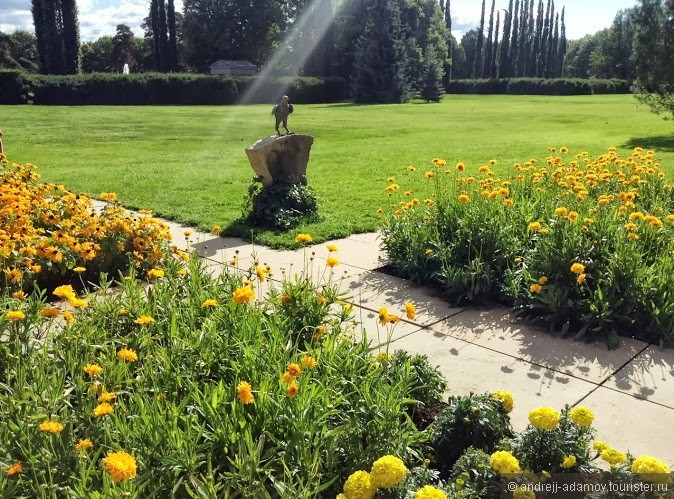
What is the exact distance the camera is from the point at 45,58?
129ft

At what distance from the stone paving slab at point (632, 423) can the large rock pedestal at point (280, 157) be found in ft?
16.2

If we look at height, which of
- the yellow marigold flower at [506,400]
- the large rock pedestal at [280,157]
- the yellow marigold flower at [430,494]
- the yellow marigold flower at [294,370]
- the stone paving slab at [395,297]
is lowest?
the stone paving slab at [395,297]

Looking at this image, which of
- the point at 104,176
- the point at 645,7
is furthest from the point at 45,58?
the point at 645,7

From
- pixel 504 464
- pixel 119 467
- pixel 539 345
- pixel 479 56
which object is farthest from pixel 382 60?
pixel 119 467

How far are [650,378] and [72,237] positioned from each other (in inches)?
161

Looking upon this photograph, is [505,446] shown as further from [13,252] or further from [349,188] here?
[349,188]

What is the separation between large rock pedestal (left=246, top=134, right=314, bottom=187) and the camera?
285 inches

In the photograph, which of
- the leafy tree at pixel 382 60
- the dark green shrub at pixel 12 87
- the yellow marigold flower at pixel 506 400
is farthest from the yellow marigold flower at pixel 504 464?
the leafy tree at pixel 382 60

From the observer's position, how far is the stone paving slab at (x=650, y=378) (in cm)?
321

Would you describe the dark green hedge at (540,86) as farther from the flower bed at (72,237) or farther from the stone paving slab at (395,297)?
the flower bed at (72,237)

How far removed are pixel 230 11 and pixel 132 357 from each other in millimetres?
63356

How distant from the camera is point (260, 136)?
720 inches

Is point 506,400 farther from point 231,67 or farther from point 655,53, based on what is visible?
point 231,67

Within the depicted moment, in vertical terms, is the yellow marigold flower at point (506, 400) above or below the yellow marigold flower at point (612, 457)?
below
